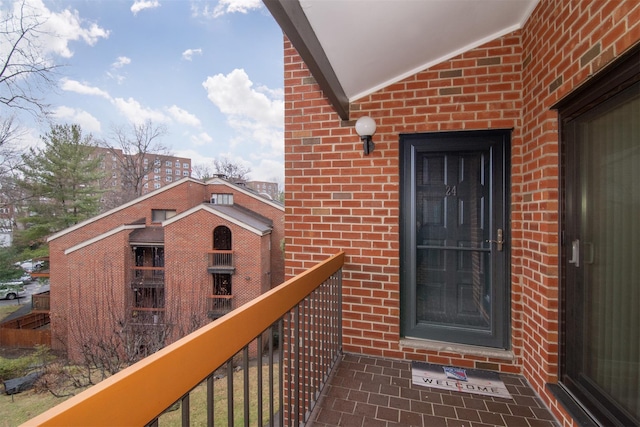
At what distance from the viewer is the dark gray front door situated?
2.08 meters

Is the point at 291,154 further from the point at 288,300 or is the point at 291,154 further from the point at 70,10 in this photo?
the point at 70,10

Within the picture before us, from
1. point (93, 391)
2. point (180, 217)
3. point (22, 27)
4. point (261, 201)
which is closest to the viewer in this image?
point (93, 391)

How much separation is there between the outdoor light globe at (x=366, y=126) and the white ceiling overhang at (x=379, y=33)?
0.17 meters

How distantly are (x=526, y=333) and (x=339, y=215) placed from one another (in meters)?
1.44

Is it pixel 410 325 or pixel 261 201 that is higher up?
pixel 261 201

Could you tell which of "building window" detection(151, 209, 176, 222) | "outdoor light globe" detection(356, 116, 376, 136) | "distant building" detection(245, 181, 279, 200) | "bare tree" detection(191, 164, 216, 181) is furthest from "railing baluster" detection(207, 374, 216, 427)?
"bare tree" detection(191, 164, 216, 181)

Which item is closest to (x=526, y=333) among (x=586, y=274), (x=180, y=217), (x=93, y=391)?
(x=586, y=274)

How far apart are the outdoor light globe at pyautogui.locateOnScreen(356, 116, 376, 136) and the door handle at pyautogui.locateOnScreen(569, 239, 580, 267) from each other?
4.35 ft

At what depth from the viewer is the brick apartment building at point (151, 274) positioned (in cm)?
999

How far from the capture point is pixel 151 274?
429 inches

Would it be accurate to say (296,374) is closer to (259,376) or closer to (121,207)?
(259,376)

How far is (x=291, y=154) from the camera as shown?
7.93 ft

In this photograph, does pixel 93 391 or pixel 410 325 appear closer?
pixel 93 391

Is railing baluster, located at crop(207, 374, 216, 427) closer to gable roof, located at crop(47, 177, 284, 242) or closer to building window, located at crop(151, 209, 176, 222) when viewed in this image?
gable roof, located at crop(47, 177, 284, 242)
